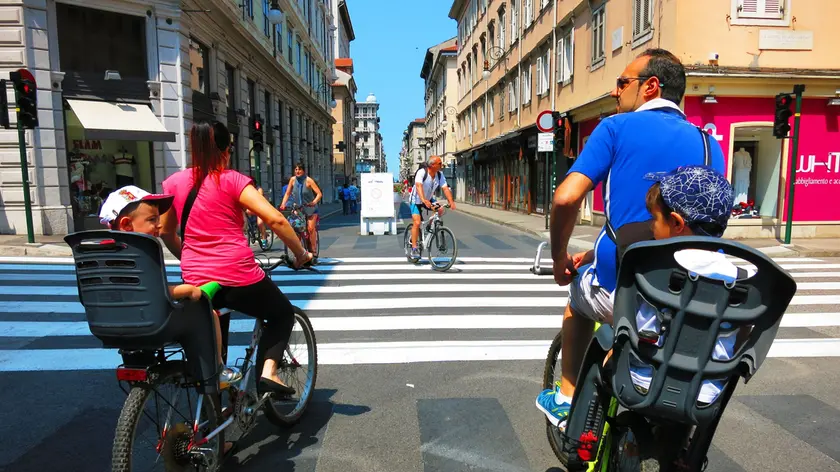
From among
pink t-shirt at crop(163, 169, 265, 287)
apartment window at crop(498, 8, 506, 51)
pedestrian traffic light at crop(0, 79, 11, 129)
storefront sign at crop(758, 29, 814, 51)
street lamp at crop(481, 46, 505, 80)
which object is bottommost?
pink t-shirt at crop(163, 169, 265, 287)

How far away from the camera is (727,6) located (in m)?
13.3

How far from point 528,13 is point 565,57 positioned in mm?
5893

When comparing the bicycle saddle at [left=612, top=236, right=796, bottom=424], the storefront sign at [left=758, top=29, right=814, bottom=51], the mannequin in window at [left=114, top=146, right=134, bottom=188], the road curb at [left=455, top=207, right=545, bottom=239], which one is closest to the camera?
the bicycle saddle at [left=612, top=236, right=796, bottom=424]

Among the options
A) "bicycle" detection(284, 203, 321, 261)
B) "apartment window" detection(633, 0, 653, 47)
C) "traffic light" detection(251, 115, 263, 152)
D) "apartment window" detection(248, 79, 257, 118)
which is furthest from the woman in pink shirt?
"apartment window" detection(248, 79, 257, 118)

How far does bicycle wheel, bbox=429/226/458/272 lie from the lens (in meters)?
9.32

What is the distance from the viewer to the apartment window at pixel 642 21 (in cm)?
1416

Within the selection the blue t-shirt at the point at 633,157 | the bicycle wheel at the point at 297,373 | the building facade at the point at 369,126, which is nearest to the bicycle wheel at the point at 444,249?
the bicycle wheel at the point at 297,373

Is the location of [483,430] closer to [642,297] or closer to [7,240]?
[642,297]

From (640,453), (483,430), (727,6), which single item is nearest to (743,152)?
(727,6)

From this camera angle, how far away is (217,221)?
2.84m

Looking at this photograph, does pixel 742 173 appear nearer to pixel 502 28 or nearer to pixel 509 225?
pixel 509 225

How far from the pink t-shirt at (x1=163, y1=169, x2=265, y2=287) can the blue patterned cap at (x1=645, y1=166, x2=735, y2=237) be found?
1.96 meters

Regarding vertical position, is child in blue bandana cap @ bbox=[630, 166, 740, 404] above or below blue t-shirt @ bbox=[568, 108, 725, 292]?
below

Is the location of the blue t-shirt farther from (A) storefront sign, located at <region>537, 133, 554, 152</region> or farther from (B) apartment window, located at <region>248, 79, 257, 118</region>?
(B) apartment window, located at <region>248, 79, 257, 118</region>
